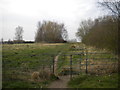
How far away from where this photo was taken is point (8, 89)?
6.88m

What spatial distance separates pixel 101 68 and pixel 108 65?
0.51 metres

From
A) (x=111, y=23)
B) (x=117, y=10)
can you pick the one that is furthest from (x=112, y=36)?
(x=117, y=10)

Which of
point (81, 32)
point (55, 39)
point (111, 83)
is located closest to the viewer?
point (111, 83)

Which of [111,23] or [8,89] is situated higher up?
[111,23]

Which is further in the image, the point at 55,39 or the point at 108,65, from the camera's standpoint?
the point at 55,39

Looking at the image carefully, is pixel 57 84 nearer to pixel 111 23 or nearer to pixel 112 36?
pixel 112 36

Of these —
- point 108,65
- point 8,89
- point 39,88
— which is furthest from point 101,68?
point 8,89

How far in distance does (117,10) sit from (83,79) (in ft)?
17.2

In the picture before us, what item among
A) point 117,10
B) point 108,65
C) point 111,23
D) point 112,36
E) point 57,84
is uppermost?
point 117,10

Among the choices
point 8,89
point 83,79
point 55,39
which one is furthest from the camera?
point 55,39

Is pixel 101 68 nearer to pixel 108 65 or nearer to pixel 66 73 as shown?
pixel 108 65

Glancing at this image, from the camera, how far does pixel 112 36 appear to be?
1040 centimetres

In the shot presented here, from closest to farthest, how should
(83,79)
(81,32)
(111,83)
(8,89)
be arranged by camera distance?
(8,89), (111,83), (83,79), (81,32)

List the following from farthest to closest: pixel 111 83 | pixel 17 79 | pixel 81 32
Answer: pixel 81 32, pixel 17 79, pixel 111 83
